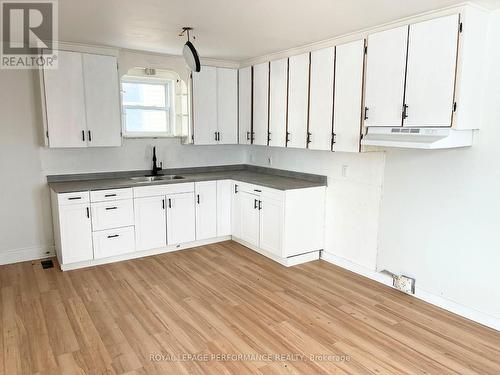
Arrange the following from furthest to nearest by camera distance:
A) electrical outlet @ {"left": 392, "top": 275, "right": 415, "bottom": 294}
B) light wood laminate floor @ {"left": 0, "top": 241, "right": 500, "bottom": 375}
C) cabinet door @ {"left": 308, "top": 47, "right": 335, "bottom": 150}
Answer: cabinet door @ {"left": 308, "top": 47, "right": 335, "bottom": 150}, electrical outlet @ {"left": 392, "top": 275, "right": 415, "bottom": 294}, light wood laminate floor @ {"left": 0, "top": 241, "right": 500, "bottom": 375}

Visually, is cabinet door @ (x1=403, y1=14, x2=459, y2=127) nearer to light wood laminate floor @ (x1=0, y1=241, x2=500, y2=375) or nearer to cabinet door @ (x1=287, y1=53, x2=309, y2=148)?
cabinet door @ (x1=287, y1=53, x2=309, y2=148)

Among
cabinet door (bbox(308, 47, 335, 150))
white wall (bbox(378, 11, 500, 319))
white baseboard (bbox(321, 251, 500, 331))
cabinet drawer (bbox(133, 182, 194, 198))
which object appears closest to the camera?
white wall (bbox(378, 11, 500, 319))

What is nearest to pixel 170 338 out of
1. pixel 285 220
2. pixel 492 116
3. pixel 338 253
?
pixel 285 220

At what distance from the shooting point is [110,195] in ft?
13.2

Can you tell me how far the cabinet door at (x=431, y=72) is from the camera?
8.79ft

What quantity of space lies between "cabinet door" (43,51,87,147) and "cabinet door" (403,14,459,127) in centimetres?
334

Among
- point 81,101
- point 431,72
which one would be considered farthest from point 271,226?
point 81,101

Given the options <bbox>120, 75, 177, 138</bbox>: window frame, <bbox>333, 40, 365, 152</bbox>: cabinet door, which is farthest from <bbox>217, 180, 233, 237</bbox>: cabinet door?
<bbox>333, 40, 365, 152</bbox>: cabinet door

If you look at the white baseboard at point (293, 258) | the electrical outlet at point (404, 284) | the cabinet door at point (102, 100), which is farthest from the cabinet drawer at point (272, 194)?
the cabinet door at point (102, 100)

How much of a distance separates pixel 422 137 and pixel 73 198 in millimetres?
3377

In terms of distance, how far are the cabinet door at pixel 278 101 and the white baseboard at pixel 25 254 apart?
9.73 ft

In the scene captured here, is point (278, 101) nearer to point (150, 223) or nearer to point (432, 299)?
point (150, 223)

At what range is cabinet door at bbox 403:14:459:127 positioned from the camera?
268 cm

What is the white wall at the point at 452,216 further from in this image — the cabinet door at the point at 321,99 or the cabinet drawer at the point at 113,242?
the cabinet drawer at the point at 113,242
